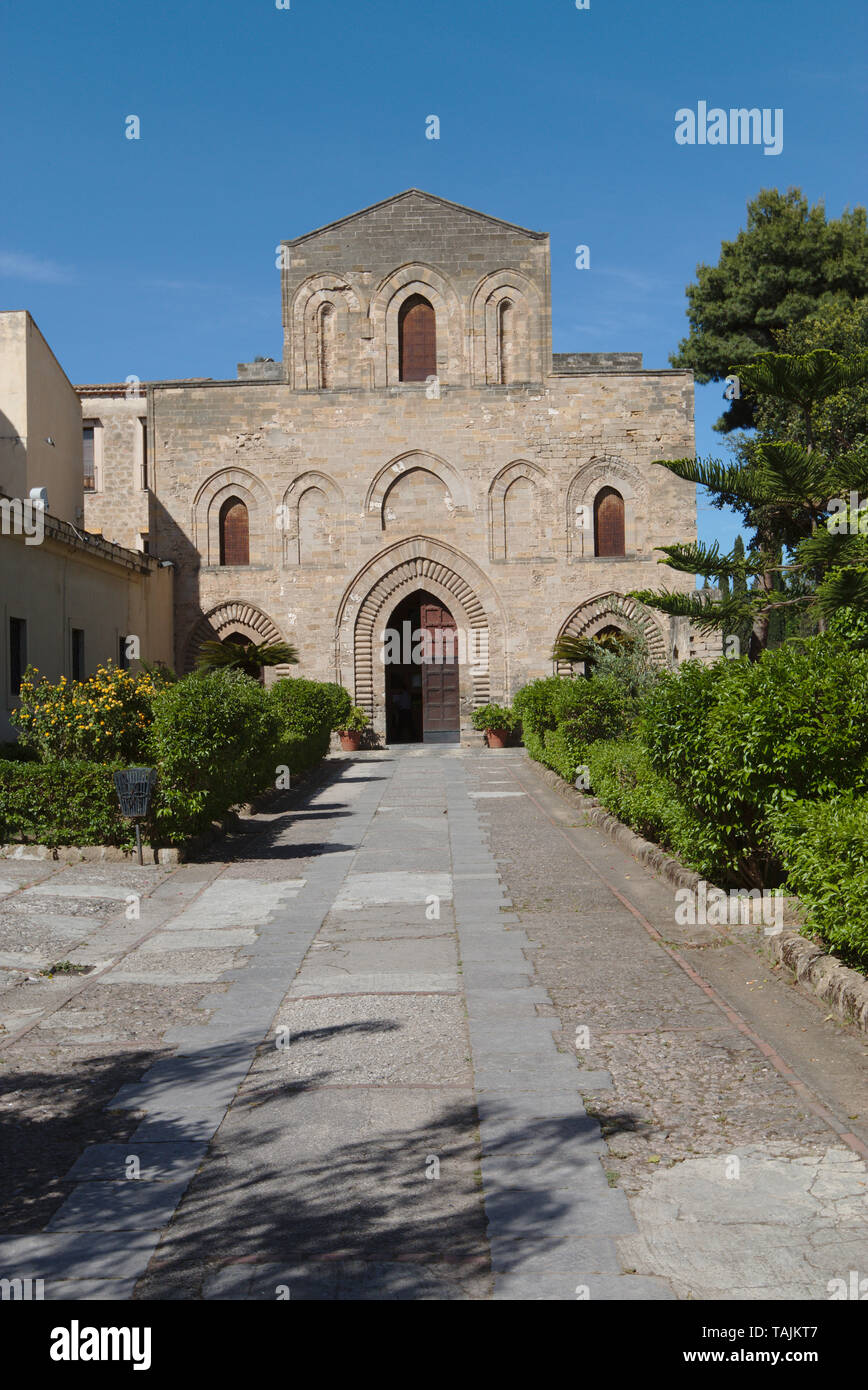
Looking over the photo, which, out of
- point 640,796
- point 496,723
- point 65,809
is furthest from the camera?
point 496,723

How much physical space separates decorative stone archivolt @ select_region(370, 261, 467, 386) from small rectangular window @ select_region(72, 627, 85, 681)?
41.8ft

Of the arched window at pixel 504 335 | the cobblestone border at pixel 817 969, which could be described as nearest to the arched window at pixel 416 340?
the arched window at pixel 504 335

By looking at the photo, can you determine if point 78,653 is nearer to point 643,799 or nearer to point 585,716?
point 585,716

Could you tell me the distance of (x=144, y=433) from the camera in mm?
33094

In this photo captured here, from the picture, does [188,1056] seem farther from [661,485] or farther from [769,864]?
[661,485]

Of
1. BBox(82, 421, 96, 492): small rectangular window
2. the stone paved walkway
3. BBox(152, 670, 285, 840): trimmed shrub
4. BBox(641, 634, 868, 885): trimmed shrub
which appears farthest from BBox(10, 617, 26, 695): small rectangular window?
BBox(82, 421, 96, 492): small rectangular window

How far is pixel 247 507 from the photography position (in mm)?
31234

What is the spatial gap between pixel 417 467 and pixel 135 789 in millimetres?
20915

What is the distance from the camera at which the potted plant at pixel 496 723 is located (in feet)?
96.7

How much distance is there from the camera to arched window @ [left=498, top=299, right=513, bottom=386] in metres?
31.2

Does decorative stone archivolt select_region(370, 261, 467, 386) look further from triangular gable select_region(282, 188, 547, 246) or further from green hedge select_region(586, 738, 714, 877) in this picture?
green hedge select_region(586, 738, 714, 877)

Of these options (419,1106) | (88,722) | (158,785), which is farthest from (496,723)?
(419,1106)

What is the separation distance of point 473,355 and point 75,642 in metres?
14.5
